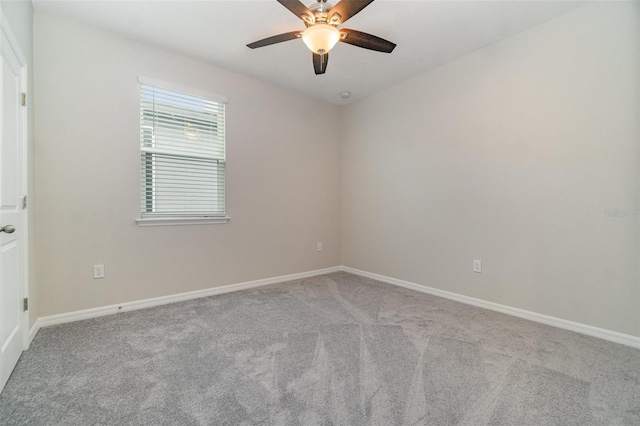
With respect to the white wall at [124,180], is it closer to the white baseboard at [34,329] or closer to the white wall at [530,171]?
the white baseboard at [34,329]

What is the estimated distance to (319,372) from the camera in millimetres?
1720

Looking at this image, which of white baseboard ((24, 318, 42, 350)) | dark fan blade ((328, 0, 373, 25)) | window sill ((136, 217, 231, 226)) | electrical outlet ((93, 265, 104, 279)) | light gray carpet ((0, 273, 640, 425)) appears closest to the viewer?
light gray carpet ((0, 273, 640, 425))

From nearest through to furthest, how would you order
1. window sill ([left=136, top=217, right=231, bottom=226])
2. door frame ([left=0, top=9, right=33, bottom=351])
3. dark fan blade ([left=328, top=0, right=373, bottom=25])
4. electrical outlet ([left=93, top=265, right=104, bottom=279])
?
dark fan blade ([left=328, top=0, right=373, bottom=25]) < door frame ([left=0, top=9, right=33, bottom=351]) < electrical outlet ([left=93, top=265, right=104, bottom=279]) < window sill ([left=136, top=217, right=231, bottom=226])

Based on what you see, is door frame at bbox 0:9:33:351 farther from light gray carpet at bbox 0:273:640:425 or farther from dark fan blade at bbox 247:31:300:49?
dark fan blade at bbox 247:31:300:49

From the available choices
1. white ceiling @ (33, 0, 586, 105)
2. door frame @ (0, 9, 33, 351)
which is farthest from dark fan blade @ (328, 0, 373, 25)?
door frame @ (0, 9, 33, 351)

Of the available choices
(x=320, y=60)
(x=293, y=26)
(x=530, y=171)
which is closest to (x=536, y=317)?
(x=530, y=171)

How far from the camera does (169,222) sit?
9.82ft

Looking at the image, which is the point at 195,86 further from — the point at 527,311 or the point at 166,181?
the point at 527,311

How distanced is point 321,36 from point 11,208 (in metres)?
2.20

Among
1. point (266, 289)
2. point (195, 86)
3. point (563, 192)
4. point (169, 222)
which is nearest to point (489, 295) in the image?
point (563, 192)

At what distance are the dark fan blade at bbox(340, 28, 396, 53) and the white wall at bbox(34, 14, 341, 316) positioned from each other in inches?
68.4

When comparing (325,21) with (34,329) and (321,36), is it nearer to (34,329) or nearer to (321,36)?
(321,36)

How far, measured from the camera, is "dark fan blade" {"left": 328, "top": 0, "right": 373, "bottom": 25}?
5.88 ft

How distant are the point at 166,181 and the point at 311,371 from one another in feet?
7.70
